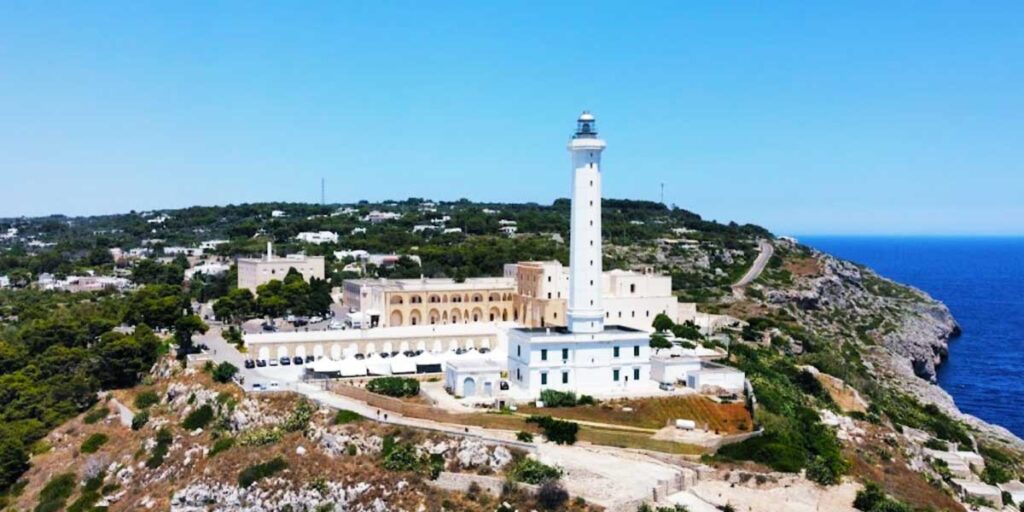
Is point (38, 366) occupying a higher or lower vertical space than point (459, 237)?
lower

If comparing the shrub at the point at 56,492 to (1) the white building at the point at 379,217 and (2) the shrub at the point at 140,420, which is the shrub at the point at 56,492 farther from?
(1) the white building at the point at 379,217

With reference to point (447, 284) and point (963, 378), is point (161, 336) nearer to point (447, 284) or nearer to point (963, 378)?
point (447, 284)

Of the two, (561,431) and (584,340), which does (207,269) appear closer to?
(584,340)

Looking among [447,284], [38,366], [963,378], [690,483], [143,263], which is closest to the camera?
[690,483]

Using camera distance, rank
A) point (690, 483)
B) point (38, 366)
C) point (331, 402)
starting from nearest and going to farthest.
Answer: point (690, 483), point (331, 402), point (38, 366)

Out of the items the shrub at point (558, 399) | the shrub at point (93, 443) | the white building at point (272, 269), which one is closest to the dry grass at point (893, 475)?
the shrub at point (558, 399)

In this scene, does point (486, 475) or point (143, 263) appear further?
point (143, 263)

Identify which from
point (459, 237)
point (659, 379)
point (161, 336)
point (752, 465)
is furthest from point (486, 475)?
point (459, 237)
